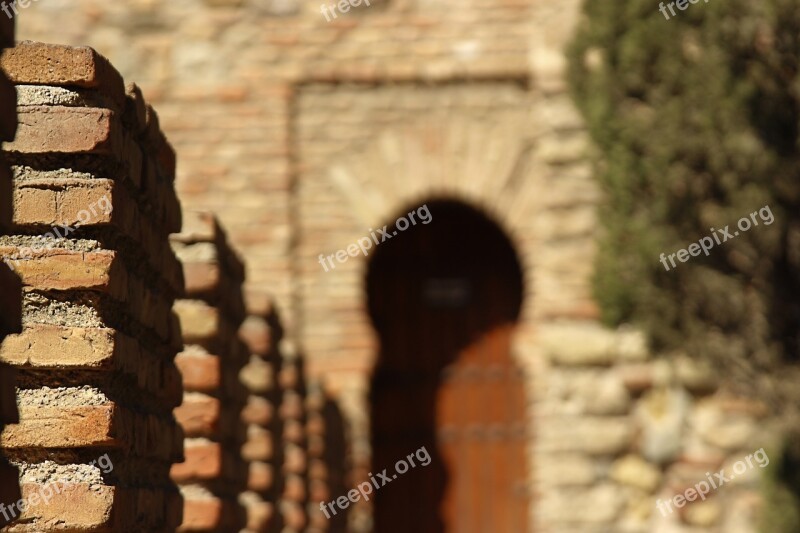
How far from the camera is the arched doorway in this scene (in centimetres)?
768

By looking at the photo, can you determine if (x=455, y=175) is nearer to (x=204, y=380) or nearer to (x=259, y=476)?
(x=259, y=476)

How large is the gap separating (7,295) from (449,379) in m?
6.35

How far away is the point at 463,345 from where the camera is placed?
7.77 meters

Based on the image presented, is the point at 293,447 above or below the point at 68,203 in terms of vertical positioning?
above

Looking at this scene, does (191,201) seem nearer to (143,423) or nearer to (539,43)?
(539,43)

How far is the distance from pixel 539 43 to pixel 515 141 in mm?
642

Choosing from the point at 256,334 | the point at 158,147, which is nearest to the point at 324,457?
the point at 256,334

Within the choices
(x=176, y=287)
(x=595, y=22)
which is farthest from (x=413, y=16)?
(x=176, y=287)

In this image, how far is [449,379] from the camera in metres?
7.74

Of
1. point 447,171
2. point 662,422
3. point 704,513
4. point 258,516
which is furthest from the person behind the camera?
point 447,171

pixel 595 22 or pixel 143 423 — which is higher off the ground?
pixel 595 22

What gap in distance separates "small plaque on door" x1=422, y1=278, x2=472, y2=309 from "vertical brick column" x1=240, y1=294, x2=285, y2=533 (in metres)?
3.52

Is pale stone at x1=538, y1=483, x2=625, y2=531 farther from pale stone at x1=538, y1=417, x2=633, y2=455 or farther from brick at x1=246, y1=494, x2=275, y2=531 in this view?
brick at x1=246, y1=494, x2=275, y2=531

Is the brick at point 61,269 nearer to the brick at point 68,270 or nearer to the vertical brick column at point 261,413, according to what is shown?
the brick at point 68,270
